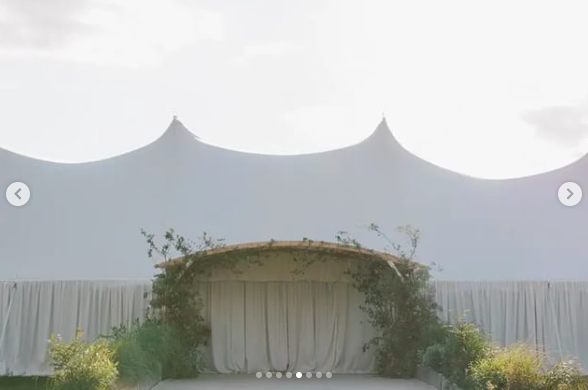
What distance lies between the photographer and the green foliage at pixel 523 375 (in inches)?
358

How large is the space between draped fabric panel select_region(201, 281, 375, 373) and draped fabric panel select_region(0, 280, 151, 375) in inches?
49.6

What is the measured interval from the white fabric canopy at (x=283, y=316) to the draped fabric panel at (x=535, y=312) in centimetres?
2

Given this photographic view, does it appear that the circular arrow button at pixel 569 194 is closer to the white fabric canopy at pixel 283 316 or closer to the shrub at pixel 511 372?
the white fabric canopy at pixel 283 316

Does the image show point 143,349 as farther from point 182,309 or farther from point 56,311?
point 56,311

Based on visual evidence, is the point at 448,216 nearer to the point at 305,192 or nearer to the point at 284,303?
the point at 305,192

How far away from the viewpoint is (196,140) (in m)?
16.2

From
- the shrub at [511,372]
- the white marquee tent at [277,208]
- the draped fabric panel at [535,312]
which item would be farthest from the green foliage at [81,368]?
the draped fabric panel at [535,312]

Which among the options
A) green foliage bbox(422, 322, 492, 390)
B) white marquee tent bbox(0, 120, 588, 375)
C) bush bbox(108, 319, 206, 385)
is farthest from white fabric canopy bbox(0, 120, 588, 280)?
green foliage bbox(422, 322, 492, 390)

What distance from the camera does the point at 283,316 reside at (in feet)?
47.1

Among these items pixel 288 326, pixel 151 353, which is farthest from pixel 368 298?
pixel 151 353

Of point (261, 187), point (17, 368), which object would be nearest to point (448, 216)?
point (261, 187)

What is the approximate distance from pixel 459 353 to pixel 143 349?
13.2ft

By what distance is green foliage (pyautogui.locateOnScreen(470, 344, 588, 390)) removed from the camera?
9.09 meters

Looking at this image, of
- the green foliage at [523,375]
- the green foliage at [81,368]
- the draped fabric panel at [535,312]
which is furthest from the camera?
the draped fabric panel at [535,312]
